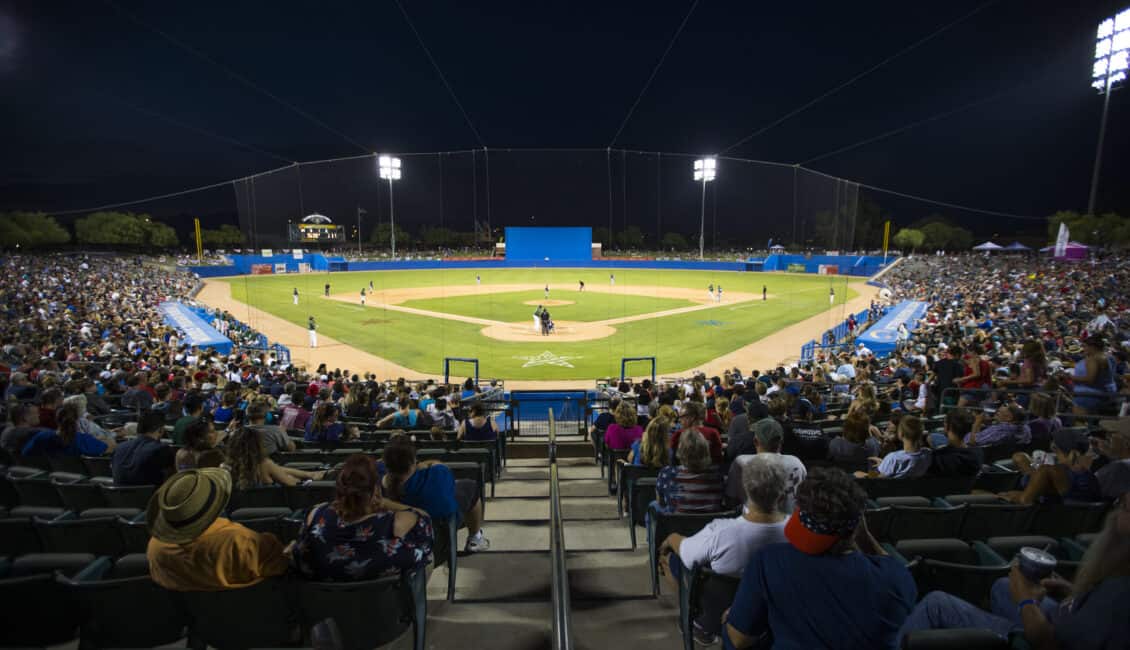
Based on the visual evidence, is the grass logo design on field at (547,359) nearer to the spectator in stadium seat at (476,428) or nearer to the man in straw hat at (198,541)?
the spectator in stadium seat at (476,428)

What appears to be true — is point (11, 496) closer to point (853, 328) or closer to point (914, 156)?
point (853, 328)

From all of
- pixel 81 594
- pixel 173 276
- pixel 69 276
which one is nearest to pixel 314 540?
pixel 81 594

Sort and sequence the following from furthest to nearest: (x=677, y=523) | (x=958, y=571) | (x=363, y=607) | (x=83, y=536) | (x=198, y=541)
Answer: (x=83, y=536), (x=677, y=523), (x=958, y=571), (x=363, y=607), (x=198, y=541)

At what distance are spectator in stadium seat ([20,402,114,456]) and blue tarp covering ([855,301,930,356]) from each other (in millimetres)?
22549

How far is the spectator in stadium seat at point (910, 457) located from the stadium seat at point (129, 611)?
571 centimetres

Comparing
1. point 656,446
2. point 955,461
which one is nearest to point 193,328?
point 656,446

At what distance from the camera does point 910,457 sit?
16.8 ft

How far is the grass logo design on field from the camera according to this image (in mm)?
22234

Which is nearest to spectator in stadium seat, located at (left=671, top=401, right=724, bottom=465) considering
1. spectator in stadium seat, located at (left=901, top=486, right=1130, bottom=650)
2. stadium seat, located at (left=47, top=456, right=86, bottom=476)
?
spectator in stadium seat, located at (left=901, top=486, right=1130, bottom=650)

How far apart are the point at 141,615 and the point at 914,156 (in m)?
94.1

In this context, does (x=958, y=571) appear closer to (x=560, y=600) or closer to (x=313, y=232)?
(x=560, y=600)

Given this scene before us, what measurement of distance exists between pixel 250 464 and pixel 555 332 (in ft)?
79.3

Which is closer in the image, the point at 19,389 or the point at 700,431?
the point at 700,431

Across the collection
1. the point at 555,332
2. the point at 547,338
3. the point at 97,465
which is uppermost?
the point at 97,465
